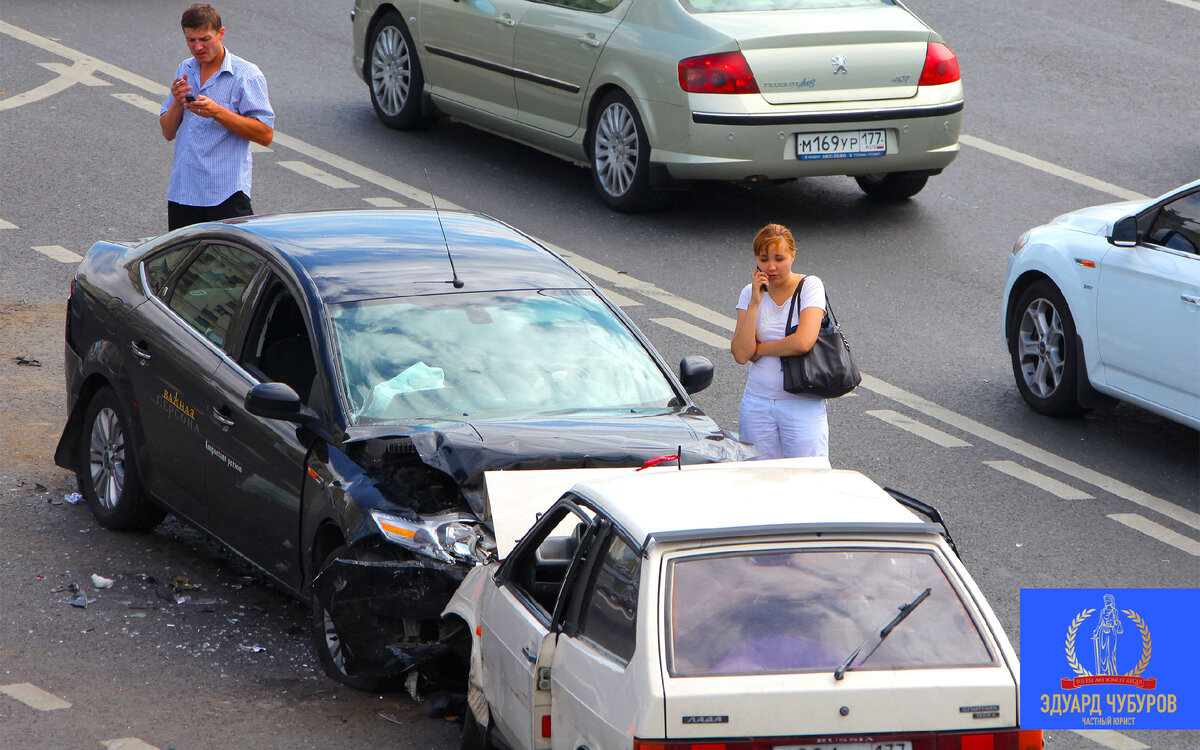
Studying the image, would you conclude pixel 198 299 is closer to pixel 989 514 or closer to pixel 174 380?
pixel 174 380

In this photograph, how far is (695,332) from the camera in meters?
10.5

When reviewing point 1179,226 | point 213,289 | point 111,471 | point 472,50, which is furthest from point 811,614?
point 472,50

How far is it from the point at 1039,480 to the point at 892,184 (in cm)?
503

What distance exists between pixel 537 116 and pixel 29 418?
5.55 m

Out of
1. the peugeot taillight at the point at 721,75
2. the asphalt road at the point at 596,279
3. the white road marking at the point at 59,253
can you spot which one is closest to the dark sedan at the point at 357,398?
the asphalt road at the point at 596,279

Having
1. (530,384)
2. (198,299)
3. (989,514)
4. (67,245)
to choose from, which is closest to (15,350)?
(67,245)

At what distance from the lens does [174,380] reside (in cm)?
700

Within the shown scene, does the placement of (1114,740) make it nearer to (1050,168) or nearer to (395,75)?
(1050,168)

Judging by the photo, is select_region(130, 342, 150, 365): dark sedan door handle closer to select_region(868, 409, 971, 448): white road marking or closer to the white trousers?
the white trousers

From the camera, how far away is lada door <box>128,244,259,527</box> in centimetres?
687

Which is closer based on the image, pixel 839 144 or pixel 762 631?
pixel 762 631

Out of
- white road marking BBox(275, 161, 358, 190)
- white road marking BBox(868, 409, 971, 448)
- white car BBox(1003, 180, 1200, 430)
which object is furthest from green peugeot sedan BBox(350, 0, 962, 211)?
white road marking BBox(868, 409, 971, 448)

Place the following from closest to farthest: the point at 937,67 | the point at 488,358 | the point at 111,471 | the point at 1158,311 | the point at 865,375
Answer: the point at 488,358
the point at 111,471
the point at 1158,311
the point at 865,375
the point at 937,67

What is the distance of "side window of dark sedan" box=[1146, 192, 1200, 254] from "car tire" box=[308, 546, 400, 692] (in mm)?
5069
